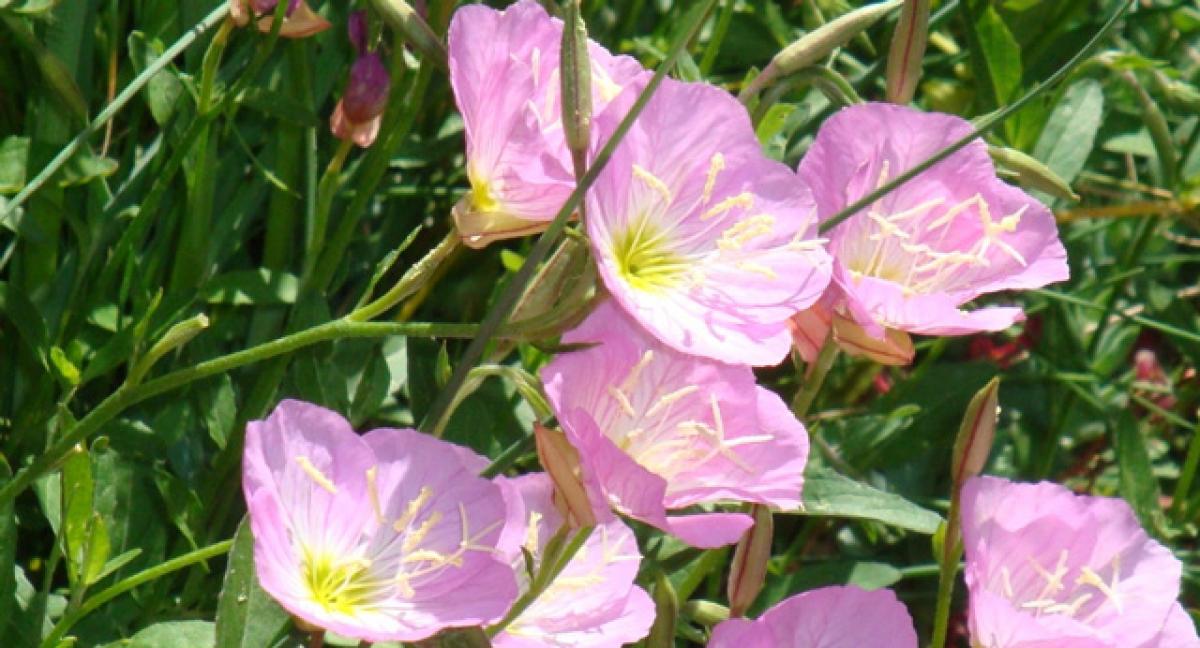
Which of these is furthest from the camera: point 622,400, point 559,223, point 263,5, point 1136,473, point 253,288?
point 1136,473

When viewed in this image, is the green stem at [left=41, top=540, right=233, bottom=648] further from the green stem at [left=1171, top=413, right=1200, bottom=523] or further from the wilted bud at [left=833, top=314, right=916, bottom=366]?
the green stem at [left=1171, top=413, right=1200, bottom=523]

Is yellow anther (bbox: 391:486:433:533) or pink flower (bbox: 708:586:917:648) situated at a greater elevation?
yellow anther (bbox: 391:486:433:533)

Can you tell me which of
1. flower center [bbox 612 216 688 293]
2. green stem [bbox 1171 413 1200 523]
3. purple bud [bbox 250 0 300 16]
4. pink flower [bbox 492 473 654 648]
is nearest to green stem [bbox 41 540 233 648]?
pink flower [bbox 492 473 654 648]

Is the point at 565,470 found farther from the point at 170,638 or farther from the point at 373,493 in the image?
the point at 170,638

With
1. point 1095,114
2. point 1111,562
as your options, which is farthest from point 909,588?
point 1111,562

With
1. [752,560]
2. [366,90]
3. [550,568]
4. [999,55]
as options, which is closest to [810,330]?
[752,560]

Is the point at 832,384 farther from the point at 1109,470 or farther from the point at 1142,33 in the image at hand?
the point at 1142,33

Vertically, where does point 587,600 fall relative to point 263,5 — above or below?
below

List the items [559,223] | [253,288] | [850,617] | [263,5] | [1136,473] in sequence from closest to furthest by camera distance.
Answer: [559,223]
[850,617]
[263,5]
[253,288]
[1136,473]
